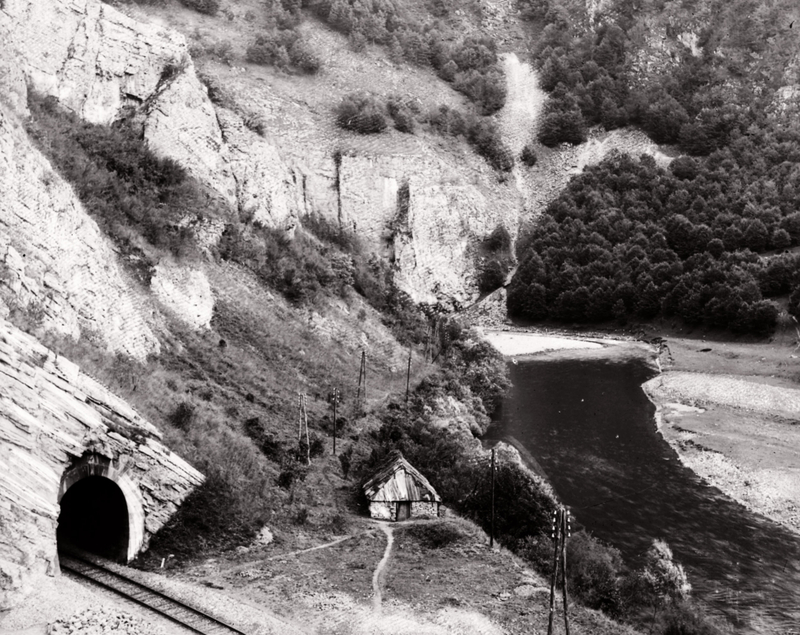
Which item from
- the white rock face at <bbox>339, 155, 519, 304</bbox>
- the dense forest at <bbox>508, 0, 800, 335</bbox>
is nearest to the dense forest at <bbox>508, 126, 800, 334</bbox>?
the dense forest at <bbox>508, 0, 800, 335</bbox>

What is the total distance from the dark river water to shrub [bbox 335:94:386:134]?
36.5 metres

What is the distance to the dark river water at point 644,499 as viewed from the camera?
30.9 metres

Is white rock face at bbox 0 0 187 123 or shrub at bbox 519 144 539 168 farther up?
shrub at bbox 519 144 539 168

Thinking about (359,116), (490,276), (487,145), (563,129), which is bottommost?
(490,276)

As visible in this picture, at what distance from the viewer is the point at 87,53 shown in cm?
5316

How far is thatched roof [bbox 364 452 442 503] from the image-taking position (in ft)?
103

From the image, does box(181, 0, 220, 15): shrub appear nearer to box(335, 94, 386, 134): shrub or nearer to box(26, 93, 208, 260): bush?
box(335, 94, 386, 134): shrub

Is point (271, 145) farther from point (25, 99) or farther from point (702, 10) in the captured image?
point (702, 10)

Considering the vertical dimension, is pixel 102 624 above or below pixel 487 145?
below

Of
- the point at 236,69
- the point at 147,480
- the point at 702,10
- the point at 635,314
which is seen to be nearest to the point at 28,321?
the point at 147,480

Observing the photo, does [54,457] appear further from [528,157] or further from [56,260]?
[528,157]

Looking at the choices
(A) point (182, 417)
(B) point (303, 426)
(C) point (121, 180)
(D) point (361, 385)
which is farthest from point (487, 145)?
(A) point (182, 417)

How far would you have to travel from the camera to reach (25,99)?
39.2 m

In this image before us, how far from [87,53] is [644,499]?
1869 inches
